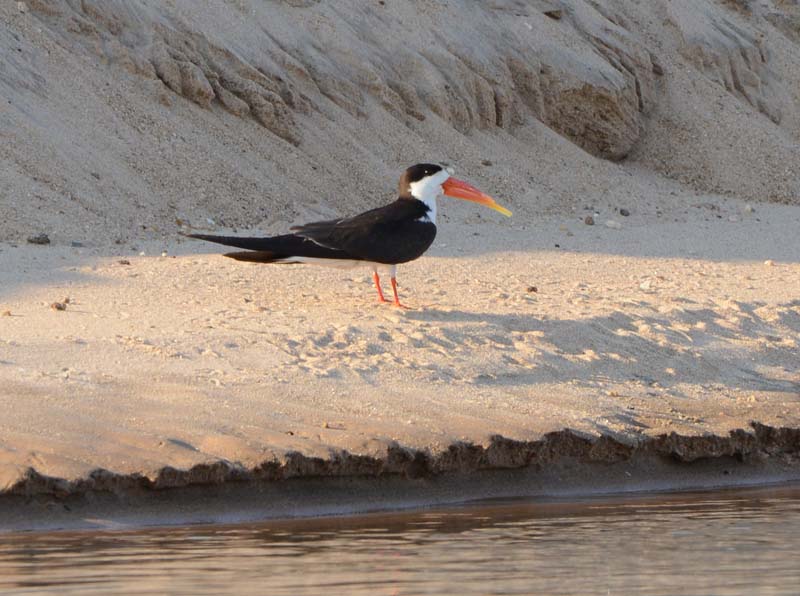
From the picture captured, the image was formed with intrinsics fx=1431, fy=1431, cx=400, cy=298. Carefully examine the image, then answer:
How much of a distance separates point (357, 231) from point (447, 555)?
369 centimetres

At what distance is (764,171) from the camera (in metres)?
18.7

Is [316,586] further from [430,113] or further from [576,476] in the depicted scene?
[430,113]

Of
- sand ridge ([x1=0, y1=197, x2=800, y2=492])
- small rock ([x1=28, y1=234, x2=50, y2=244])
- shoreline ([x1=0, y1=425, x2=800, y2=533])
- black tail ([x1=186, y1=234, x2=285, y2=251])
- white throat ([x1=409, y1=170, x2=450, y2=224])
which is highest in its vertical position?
small rock ([x1=28, y1=234, x2=50, y2=244])

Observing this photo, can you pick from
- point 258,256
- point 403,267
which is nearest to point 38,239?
point 403,267

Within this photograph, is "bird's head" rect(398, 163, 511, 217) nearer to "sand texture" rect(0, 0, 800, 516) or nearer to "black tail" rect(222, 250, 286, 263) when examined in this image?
"sand texture" rect(0, 0, 800, 516)

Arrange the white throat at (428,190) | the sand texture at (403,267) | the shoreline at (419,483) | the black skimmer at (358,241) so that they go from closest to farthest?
the shoreline at (419,483)
the sand texture at (403,267)
the black skimmer at (358,241)
the white throat at (428,190)

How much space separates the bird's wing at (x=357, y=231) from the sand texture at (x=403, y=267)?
0.42 meters

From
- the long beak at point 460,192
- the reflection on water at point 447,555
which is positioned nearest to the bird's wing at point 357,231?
the long beak at point 460,192

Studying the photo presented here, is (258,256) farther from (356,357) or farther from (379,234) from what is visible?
(356,357)

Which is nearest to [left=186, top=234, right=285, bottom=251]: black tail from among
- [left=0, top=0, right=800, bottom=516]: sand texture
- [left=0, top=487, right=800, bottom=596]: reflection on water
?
[left=0, top=0, right=800, bottom=516]: sand texture

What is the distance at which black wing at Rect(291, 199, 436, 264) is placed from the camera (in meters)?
9.02

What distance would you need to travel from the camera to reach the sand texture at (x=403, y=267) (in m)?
6.95

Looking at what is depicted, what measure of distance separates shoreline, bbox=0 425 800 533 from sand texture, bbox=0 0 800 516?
3 cm

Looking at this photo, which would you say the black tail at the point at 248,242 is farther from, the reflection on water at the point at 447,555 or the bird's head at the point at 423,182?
the reflection on water at the point at 447,555
